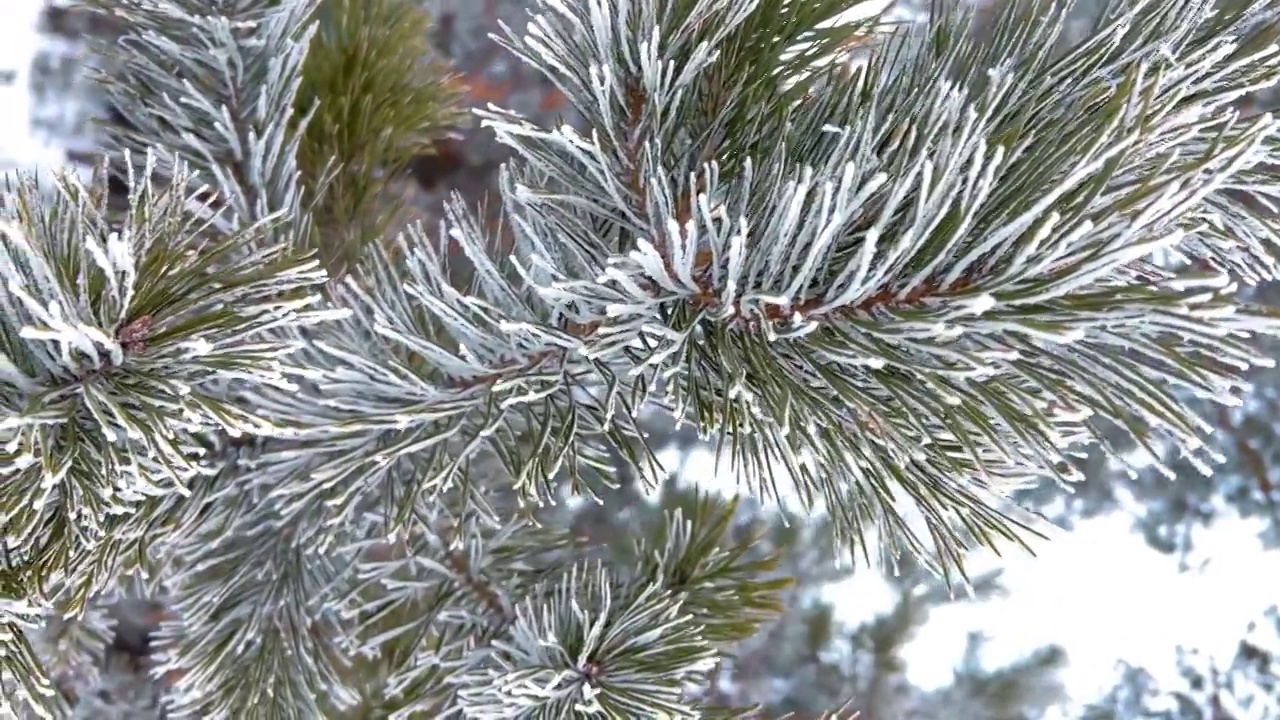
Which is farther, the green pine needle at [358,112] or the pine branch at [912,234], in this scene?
the green pine needle at [358,112]

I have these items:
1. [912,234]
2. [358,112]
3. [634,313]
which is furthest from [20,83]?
[912,234]

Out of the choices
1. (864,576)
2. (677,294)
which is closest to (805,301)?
(677,294)

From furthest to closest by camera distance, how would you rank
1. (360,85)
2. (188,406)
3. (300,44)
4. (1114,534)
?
(1114,534)
(360,85)
(300,44)
(188,406)

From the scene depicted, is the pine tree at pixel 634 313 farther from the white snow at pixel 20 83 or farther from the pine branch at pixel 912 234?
the white snow at pixel 20 83

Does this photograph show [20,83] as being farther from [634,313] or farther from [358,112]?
[634,313]

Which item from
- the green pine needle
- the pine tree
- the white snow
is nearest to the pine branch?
the pine tree

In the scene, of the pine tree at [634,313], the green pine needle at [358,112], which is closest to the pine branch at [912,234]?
the pine tree at [634,313]

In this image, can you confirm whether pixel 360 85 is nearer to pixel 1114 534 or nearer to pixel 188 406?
pixel 188 406

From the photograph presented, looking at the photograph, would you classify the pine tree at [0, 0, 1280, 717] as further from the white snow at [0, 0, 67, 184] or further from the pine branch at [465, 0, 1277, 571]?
the white snow at [0, 0, 67, 184]

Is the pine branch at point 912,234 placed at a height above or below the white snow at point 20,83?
above
